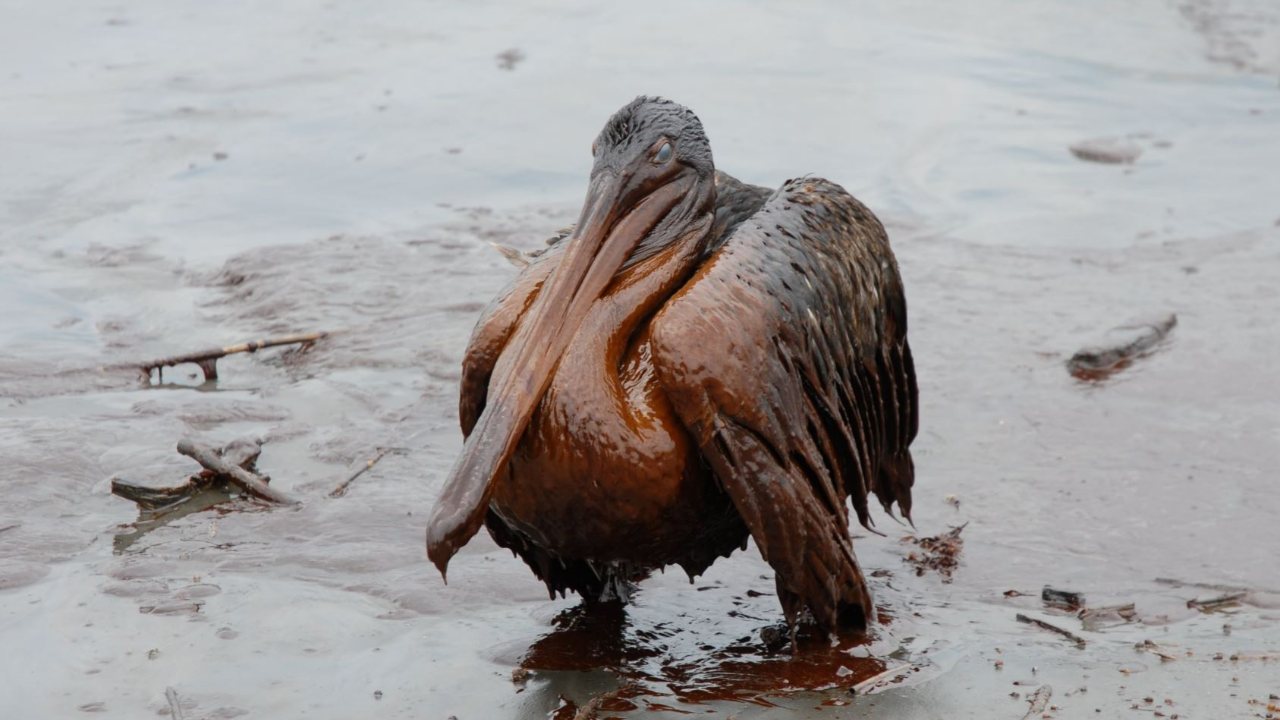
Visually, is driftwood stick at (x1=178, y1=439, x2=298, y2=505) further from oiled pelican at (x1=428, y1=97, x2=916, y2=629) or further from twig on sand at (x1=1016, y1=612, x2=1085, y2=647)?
twig on sand at (x1=1016, y1=612, x2=1085, y2=647)

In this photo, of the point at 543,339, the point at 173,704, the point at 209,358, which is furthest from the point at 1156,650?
the point at 209,358

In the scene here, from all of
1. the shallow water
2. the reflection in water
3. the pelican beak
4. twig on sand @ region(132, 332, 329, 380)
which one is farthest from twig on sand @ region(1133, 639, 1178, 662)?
twig on sand @ region(132, 332, 329, 380)

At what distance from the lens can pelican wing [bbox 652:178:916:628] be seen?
5.07m

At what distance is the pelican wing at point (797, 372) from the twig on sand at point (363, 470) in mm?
2246

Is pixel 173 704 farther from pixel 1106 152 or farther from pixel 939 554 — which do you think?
pixel 1106 152

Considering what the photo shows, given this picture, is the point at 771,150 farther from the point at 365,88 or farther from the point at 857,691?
the point at 857,691

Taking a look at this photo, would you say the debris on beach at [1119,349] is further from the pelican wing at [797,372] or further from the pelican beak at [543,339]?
the pelican beak at [543,339]

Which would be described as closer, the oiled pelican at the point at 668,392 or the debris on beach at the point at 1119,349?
the oiled pelican at the point at 668,392

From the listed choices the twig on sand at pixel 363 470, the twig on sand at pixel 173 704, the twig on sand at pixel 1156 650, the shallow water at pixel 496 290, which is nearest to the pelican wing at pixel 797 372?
the shallow water at pixel 496 290

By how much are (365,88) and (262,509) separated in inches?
358

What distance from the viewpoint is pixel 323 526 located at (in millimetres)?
6590

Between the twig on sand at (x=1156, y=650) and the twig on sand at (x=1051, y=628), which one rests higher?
the twig on sand at (x=1156, y=650)

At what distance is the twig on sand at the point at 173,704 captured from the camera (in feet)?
Result: 16.0

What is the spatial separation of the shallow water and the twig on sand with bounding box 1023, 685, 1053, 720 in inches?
2.4
